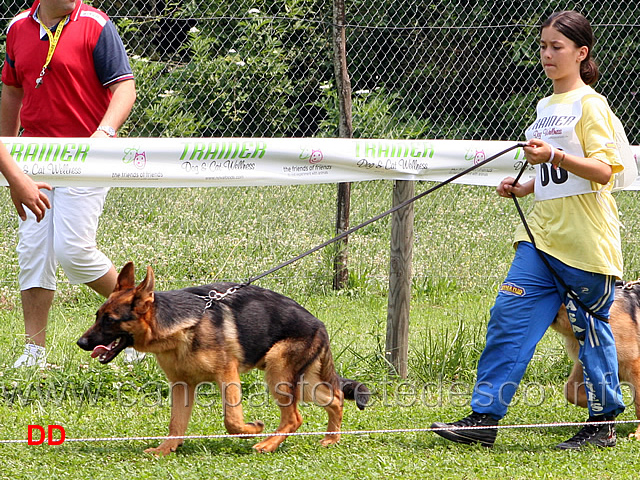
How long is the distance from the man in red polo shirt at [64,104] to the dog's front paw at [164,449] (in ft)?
4.48

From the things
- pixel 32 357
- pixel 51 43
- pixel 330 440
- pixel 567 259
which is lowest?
pixel 32 357

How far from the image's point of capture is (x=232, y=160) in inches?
194

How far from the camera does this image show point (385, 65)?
8.32 m

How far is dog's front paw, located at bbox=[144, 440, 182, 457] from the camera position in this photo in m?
3.95

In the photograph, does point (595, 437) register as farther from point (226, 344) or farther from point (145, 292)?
point (145, 292)

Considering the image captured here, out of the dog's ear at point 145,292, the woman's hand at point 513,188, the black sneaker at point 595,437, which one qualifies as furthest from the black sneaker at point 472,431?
the dog's ear at point 145,292

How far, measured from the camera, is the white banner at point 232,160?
4.68 m

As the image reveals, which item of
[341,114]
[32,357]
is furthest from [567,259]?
[341,114]

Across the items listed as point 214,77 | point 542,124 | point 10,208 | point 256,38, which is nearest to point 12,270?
point 10,208

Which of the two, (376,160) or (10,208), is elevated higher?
(376,160)

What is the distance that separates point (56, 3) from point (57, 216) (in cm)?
124

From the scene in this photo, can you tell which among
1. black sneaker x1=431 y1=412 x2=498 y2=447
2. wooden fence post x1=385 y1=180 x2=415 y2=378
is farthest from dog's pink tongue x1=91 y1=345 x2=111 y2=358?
wooden fence post x1=385 y1=180 x2=415 y2=378

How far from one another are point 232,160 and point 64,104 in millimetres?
1043

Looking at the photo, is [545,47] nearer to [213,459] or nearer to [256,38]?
[213,459]
